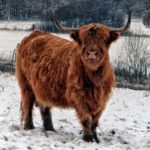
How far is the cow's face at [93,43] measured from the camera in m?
7.59

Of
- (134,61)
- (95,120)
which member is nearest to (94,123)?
(95,120)

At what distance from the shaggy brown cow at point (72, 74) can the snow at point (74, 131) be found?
1.03ft

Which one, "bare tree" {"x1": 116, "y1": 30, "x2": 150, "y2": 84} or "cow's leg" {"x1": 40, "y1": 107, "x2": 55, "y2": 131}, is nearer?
"cow's leg" {"x1": 40, "y1": 107, "x2": 55, "y2": 131}

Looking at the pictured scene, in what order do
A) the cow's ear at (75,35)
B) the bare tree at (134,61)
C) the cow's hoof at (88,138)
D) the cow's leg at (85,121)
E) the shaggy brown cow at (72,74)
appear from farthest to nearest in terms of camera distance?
the bare tree at (134,61)
the cow's hoof at (88,138)
the cow's leg at (85,121)
the cow's ear at (75,35)
the shaggy brown cow at (72,74)

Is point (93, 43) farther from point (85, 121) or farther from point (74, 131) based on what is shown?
point (74, 131)

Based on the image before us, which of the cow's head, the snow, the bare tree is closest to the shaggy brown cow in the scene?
the cow's head

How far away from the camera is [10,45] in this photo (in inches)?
1516

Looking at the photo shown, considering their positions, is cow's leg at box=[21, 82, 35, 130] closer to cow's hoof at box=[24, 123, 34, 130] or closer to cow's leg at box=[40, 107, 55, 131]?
cow's hoof at box=[24, 123, 34, 130]

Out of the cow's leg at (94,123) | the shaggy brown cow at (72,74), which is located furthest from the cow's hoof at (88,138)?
the cow's leg at (94,123)

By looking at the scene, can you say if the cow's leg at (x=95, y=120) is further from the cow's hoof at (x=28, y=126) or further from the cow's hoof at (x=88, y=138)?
the cow's hoof at (x=28, y=126)

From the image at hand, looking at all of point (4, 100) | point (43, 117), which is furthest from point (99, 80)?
point (4, 100)

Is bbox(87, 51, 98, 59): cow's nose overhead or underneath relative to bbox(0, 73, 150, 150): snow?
overhead

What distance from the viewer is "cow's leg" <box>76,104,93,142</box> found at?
804 centimetres

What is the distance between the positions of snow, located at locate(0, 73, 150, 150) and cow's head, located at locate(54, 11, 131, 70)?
130cm
